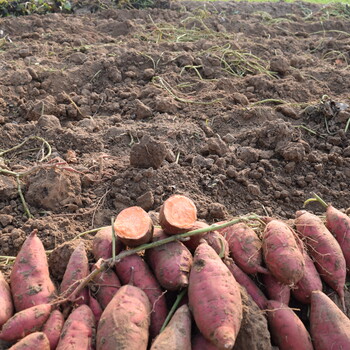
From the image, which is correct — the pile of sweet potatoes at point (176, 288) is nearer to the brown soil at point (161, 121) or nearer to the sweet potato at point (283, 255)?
the sweet potato at point (283, 255)

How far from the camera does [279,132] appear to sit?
12.2ft

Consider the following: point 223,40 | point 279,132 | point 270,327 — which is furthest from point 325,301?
point 223,40

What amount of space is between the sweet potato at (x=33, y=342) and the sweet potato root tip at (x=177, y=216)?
690 mm

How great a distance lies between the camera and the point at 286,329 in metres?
1.94

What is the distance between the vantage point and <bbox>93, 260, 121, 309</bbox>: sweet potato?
1.95m

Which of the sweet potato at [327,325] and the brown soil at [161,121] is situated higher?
the sweet potato at [327,325]

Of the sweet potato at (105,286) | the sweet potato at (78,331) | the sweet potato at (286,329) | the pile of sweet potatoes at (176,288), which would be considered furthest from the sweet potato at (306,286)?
the sweet potato at (78,331)

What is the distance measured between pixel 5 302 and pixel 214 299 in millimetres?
880

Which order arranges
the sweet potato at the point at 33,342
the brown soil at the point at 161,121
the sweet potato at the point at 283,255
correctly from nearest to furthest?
the sweet potato at the point at 33,342, the sweet potato at the point at 283,255, the brown soil at the point at 161,121

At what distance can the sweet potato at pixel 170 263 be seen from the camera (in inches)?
76.2

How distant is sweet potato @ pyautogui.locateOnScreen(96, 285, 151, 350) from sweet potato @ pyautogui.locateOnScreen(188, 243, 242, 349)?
0.21 meters

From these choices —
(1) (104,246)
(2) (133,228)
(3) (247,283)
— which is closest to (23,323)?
(1) (104,246)

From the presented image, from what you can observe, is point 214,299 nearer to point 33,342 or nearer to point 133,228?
point 133,228

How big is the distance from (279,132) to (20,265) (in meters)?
2.43
